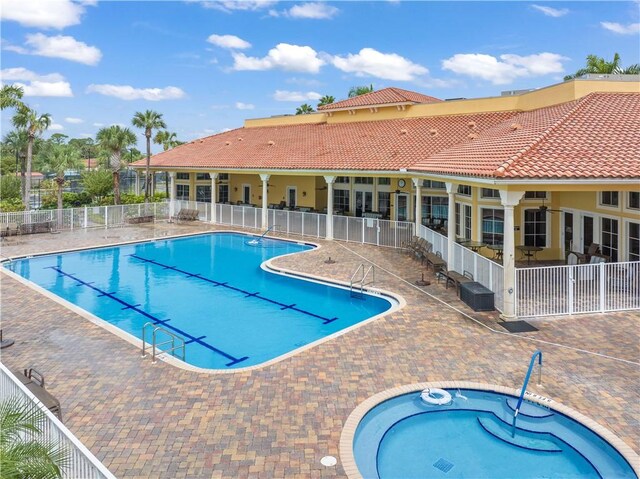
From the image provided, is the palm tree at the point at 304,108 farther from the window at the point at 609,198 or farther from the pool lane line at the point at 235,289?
the window at the point at 609,198

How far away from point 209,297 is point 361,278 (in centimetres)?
490

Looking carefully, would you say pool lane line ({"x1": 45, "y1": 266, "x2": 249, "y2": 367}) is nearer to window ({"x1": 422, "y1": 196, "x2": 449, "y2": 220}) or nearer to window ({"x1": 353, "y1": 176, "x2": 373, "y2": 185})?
window ({"x1": 422, "y1": 196, "x2": 449, "y2": 220})

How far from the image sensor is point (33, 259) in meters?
20.4

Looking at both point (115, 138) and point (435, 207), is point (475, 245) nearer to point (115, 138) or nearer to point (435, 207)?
point (435, 207)

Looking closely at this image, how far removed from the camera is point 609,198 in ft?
49.1

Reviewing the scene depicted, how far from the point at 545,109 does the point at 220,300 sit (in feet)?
48.3

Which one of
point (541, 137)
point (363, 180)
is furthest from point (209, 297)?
point (363, 180)

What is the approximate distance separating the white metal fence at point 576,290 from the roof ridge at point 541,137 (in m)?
2.39

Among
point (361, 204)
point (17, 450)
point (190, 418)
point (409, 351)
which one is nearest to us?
point (17, 450)

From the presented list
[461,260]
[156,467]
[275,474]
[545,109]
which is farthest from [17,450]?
[545,109]

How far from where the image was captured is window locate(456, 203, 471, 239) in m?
18.6

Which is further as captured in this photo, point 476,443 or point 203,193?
point 203,193

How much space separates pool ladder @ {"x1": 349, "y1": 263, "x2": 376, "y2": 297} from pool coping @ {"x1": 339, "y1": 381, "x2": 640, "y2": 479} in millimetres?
7074

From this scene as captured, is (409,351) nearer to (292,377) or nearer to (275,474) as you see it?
(292,377)
